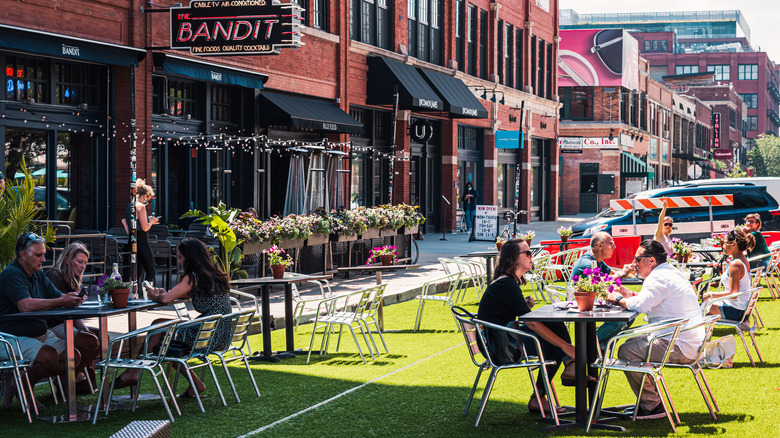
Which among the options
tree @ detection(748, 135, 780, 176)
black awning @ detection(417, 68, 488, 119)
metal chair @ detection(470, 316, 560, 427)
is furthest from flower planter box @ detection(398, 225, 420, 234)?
tree @ detection(748, 135, 780, 176)

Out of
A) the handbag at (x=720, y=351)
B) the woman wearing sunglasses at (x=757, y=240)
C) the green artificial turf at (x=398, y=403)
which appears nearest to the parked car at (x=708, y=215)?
the woman wearing sunglasses at (x=757, y=240)

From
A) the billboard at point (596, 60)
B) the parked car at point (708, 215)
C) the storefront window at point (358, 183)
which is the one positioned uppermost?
the billboard at point (596, 60)

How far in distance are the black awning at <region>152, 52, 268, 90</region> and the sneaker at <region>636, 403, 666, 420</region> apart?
12599 millimetres

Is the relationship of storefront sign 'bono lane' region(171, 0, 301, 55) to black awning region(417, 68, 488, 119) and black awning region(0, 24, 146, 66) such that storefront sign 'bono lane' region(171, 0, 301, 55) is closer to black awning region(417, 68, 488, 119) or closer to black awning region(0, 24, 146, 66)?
black awning region(0, 24, 146, 66)

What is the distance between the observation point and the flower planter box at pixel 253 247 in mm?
15945

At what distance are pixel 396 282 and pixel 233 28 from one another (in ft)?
18.3

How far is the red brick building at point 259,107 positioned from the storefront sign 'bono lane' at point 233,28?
485 mm

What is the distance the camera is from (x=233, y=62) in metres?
20.8

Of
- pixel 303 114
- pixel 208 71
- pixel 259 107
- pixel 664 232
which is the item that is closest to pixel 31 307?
pixel 664 232

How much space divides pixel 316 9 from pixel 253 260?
395 inches

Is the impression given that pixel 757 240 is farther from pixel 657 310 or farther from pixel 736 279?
pixel 657 310

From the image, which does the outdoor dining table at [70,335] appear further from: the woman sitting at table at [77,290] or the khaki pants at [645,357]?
the khaki pants at [645,357]

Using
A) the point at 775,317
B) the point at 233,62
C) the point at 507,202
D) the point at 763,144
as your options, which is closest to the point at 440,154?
the point at 507,202

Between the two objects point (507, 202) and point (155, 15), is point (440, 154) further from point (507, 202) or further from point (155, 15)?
point (155, 15)
